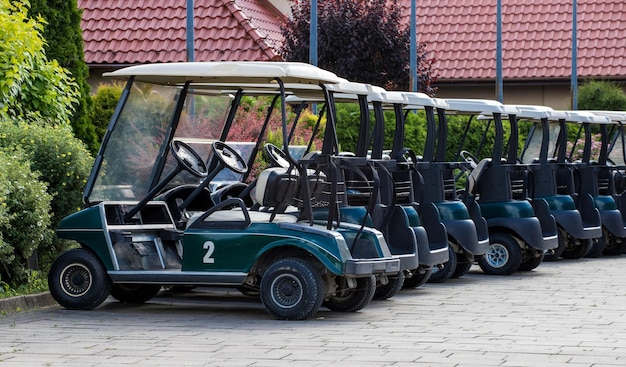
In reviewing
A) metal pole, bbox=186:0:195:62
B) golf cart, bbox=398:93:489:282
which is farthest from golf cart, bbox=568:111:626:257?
metal pole, bbox=186:0:195:62

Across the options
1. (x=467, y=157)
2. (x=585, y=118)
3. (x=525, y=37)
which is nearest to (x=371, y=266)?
(x=467, y=157)

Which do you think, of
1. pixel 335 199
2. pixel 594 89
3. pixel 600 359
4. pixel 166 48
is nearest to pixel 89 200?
pixel 335 199

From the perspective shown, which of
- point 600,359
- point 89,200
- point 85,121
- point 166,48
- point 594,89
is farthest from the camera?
point 594,89

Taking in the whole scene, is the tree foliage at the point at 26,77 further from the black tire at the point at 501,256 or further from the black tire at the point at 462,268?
the black tire at the point at 501,256

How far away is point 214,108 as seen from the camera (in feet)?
44.1

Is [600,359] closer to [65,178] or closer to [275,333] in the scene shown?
[275,333]

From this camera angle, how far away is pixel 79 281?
11680 millimetres

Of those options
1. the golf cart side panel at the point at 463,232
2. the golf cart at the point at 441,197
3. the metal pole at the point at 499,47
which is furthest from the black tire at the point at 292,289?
the metal pole at the point at 499,47

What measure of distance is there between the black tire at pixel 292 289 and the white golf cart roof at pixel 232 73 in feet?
5.06

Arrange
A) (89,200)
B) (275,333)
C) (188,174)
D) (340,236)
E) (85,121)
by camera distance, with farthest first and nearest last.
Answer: (85,121), (188,174), (89,200), (340,236), (275,333)

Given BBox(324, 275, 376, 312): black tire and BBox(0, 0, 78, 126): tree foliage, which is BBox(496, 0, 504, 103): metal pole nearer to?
BBox(0, 0, 78, 126): tree foliage

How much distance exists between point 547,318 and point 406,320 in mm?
1156

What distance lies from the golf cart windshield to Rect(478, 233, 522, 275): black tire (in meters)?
4.31

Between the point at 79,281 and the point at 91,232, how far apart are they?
422mm
